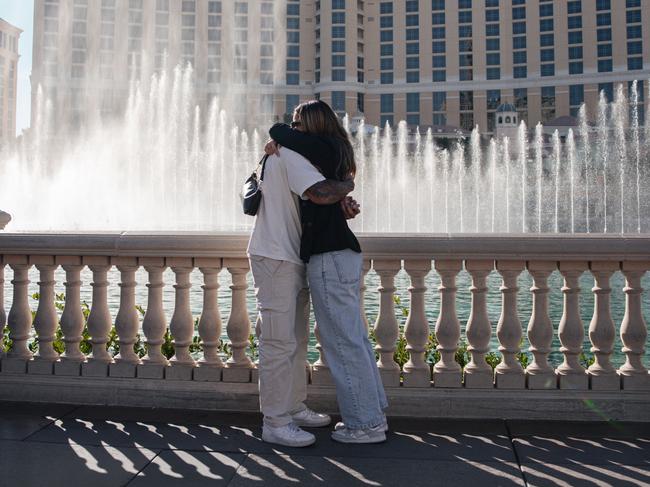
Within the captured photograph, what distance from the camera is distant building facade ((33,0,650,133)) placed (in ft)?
248

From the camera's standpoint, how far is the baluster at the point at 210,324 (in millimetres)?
4238

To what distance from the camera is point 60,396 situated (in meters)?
4.38

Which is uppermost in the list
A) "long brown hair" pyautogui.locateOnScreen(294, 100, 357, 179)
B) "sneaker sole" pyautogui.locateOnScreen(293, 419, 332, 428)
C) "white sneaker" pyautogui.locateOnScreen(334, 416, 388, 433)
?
"long brown hair" pyautogui.locateOnScreen(294, 100, 357, 179)

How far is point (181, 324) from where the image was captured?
4262 millimetres

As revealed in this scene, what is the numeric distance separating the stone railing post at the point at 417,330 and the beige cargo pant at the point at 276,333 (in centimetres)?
79

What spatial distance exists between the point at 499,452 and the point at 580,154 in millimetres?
48612

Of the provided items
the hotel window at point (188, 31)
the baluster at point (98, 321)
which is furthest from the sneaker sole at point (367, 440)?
the hotel window at point (188, 31)

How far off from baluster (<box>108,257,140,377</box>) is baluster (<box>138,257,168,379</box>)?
0.21 feet

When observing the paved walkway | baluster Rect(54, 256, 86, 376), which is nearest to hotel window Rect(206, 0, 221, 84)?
baluster Rect(54, 256, 86, 376)

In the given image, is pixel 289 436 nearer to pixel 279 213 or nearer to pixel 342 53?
pixel 279 213

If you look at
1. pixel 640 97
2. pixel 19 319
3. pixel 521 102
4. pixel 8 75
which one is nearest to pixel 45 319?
pixel 19 319

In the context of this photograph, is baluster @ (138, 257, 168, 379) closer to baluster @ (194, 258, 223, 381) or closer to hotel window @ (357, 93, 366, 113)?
baluster @ (194, 258, 223, 381)

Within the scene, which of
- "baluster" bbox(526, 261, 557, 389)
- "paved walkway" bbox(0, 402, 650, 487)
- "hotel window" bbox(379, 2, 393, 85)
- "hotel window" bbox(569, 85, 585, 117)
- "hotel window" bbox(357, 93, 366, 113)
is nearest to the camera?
"paved walkway" bbox(0, 402, 650, 487)

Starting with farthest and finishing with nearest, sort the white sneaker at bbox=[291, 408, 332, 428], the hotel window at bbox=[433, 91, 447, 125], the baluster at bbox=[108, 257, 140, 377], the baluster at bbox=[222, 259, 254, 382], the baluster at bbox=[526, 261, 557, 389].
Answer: the hotel window at bbox=[433, 91, 447, 125]
the baluster at bbox=[108, 257, 140, 377]
the baluster at bbox=[222, 259, 254, 382]
the baluster at bbox=[526, 261, 557, 389]
the white sneaker at bbox=[291, 408, 332, 428]
